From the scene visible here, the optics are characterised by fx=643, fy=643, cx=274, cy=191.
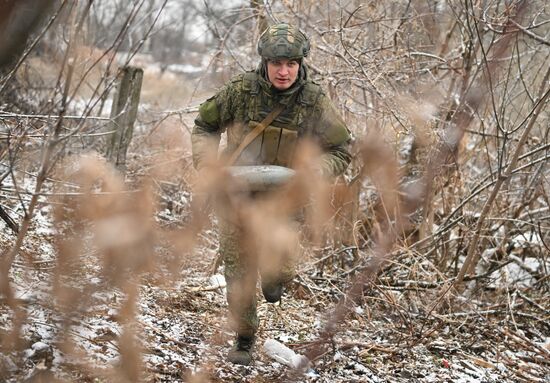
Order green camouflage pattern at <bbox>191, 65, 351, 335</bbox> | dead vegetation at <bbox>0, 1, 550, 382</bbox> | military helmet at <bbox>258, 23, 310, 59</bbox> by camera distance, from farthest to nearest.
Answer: green camouflage pattern at <bbox>191, 65, 351, 335</bbox>, military helmet at <bbox>258, 23, 310, 59</bbox>, dead vegetation at <bbox>0, 1, 550, 382</bbox>

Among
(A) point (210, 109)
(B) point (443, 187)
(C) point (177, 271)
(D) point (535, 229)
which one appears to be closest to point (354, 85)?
(B) point (443, 187)

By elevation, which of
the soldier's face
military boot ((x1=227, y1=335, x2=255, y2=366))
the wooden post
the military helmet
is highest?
the wooden post

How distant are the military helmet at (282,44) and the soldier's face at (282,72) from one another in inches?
1.6

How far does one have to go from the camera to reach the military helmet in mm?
3129

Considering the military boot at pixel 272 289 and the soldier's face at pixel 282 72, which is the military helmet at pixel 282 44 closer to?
the soldier's face at pixel 282 72

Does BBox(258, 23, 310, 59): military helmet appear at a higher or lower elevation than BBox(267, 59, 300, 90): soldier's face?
higher

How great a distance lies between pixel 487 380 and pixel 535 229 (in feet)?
6.49

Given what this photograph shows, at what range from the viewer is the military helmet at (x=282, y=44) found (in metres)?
3.13

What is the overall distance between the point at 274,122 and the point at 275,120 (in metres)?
0.01

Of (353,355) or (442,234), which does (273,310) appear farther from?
(442,234)

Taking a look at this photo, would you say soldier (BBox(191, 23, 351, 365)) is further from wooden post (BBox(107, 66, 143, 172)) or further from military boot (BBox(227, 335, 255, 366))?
wooden post (BBox(107, 66, 143, 172))

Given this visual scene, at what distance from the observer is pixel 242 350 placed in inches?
136

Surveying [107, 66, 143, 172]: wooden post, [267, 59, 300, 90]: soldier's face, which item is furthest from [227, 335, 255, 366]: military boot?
[107, 66, 143, 172]: wooden post

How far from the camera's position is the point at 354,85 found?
216 inches
